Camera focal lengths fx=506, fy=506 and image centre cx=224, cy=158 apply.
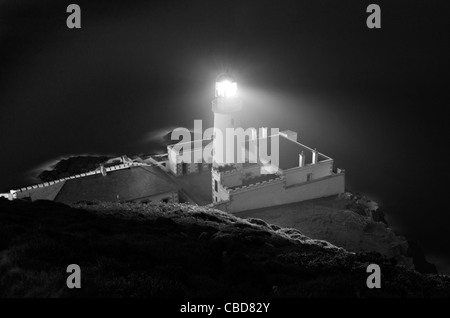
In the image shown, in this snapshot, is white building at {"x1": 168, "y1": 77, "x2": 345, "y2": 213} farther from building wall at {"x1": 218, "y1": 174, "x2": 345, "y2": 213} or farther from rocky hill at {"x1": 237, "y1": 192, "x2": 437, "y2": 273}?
rocky hill at {"x1": 237, "y1": 192, "x2": 437, "y2": 273}

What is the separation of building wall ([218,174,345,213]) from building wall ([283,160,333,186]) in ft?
1.15

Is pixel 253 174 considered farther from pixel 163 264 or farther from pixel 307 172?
pixel 163 264

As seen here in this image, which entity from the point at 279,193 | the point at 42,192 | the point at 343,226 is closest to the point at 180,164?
the point at 279,193

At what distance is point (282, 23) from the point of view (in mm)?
96500

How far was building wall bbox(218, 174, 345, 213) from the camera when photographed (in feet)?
104

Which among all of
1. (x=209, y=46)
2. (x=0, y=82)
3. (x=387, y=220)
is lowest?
(x=387, y=220)

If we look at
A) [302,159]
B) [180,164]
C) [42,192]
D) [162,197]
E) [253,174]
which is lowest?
[162,197]

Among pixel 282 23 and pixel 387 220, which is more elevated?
pixel 282 23

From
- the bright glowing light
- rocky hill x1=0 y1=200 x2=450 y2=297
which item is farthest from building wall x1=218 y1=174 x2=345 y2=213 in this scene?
rocky hill x1=0 y1=200 x2=450 y2=297

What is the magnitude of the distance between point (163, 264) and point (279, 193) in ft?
64.8

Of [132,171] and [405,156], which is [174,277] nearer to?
[132,171]

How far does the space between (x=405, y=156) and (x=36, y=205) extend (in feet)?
139

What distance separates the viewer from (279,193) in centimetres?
3294
